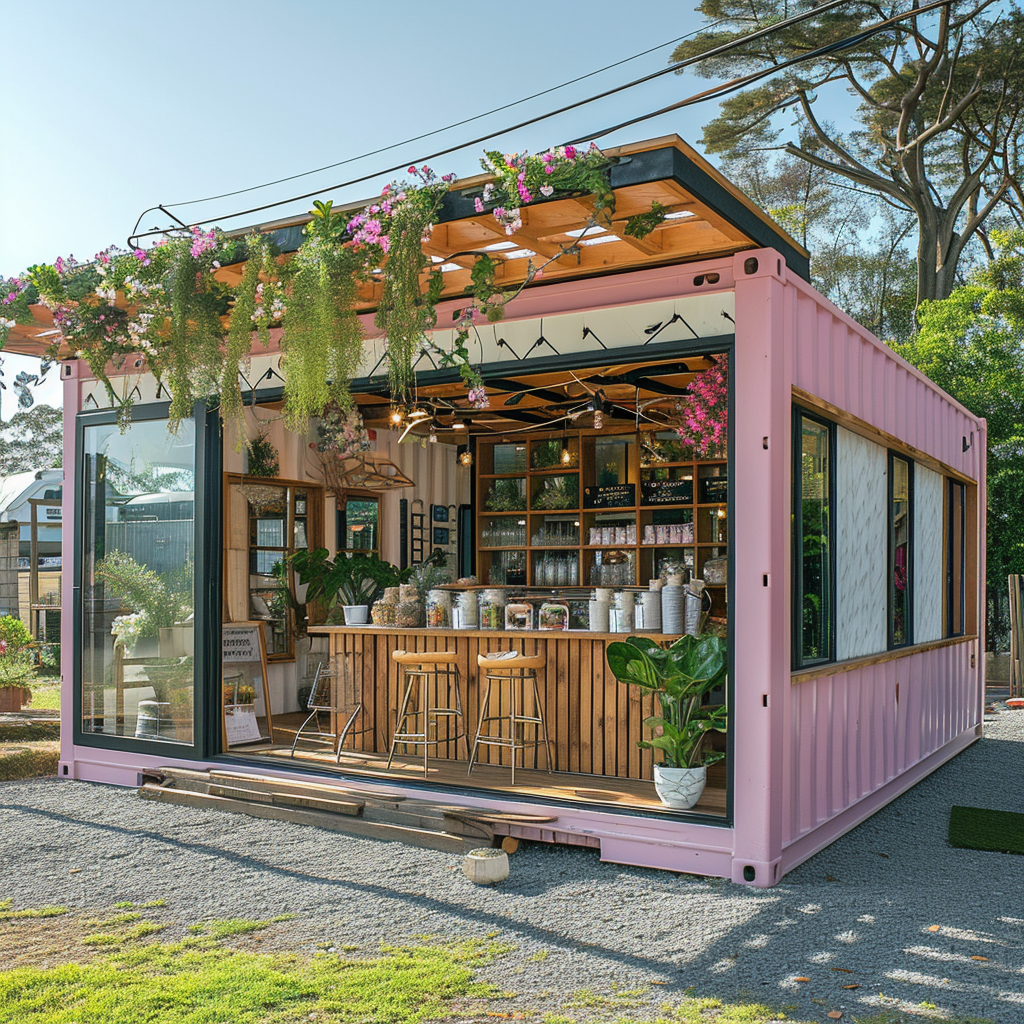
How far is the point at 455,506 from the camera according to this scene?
37.7 feet

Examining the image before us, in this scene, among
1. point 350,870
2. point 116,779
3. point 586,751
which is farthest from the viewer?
point 116,779

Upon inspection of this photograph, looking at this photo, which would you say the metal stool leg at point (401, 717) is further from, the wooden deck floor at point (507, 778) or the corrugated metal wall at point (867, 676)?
the corrugated metal wall at point (867, 676)

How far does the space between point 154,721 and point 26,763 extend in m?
1.46

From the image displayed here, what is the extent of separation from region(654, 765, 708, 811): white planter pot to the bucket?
351cm

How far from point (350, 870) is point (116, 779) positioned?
114 inches

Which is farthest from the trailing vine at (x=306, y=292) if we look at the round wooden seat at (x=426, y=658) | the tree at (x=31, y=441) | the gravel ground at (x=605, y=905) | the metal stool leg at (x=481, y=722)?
the tree at (x=31, y=441)

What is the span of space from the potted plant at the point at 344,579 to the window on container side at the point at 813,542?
3.38 m

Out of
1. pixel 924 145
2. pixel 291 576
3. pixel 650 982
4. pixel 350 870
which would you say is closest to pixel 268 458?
pixel 291 576

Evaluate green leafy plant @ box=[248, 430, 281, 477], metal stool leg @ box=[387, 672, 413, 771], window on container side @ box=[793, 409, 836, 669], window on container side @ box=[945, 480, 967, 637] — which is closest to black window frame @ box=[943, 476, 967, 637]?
window on container side @ box=[945, 480, 967, 637]

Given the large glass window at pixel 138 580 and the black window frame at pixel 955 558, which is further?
the black window frame at pixel 955 558

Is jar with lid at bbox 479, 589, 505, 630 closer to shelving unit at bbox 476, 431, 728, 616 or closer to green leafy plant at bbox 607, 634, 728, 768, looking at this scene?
green leafy plant at bbox 607, 634, 728, 768

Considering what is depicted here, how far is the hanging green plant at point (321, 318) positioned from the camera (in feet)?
17.4

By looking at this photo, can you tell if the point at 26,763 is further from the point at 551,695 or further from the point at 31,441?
the point at 31,441

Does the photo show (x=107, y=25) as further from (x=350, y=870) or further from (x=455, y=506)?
(x=350, y=870)
